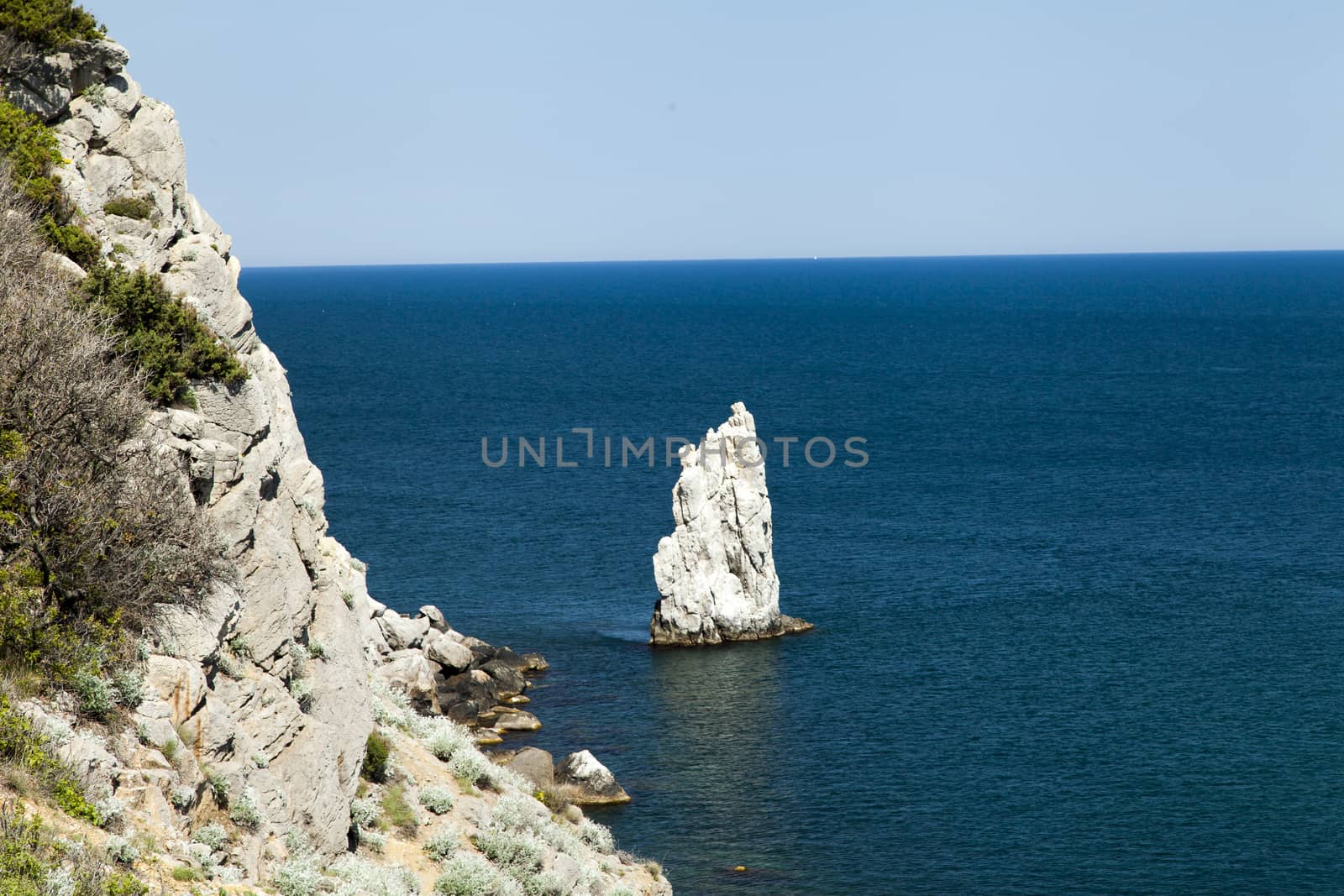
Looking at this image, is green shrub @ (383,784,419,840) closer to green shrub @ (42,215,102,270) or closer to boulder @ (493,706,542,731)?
green shrub @ (42,215,102,270)

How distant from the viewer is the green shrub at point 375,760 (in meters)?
31.9

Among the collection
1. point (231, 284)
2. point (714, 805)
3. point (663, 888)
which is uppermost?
point (231, 284)

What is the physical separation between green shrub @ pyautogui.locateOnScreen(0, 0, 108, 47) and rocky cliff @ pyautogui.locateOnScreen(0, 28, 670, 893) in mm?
400

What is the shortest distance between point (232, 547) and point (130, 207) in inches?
395

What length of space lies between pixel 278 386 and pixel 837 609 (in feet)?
199

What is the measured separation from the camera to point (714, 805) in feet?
195

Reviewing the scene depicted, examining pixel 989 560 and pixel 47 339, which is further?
pixel 989 560

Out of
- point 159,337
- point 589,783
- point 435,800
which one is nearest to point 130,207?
point 159,337

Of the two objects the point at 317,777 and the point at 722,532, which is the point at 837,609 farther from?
the point at 317,777

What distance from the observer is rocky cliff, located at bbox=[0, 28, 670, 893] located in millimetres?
21656

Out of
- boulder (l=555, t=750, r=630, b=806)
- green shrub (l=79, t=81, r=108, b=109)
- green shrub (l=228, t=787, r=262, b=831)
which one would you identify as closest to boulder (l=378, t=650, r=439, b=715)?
boulder (l=555, t=750, r=630, b=806)

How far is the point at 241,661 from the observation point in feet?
83.0

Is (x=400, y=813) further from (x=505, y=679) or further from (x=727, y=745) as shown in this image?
(x=505, y=679)

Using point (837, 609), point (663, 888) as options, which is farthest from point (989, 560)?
point (663, 888)
